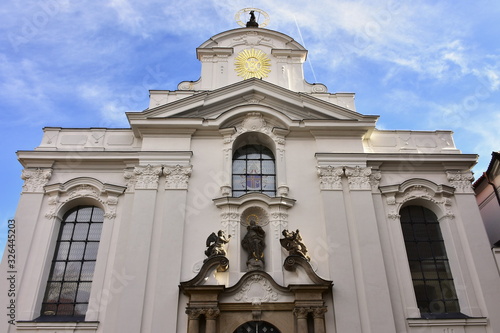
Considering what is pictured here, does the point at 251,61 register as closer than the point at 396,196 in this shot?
No

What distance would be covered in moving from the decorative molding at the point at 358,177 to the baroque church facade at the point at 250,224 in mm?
41

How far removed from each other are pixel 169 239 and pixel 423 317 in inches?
264

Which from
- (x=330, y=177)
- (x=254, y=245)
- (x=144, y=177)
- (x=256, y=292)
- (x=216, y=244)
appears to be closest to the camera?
(x=256, y=292)

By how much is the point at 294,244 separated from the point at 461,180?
5636 mm

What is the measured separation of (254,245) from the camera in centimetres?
1170

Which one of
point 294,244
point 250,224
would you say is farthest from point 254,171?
point 294,244

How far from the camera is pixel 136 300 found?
35.6 ft

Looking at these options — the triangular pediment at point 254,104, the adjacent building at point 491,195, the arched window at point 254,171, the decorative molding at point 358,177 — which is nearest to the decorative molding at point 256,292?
the arched window at point 254,171

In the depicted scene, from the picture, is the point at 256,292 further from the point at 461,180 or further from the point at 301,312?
the point at 461,180

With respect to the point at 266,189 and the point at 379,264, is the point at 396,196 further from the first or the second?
the point at 266,189

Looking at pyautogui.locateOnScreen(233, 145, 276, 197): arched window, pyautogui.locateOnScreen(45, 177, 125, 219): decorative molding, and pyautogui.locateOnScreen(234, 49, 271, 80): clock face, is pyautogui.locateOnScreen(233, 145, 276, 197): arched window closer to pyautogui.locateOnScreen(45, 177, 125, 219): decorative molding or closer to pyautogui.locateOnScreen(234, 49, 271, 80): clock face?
pyautogui.locateOnScreen(234, 49, 271, 80): clock face

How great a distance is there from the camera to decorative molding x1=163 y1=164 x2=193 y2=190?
12.6 metres

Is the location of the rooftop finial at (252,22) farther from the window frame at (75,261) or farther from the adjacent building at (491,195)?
the adjacent building at (491,195)

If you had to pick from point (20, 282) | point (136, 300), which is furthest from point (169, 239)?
point (20, 282)
